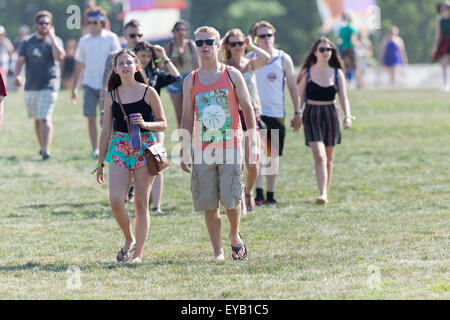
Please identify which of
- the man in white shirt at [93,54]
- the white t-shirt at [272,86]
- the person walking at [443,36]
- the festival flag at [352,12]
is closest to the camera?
the white t-shirt at [272,86]

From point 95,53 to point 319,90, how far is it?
4075 millimetres

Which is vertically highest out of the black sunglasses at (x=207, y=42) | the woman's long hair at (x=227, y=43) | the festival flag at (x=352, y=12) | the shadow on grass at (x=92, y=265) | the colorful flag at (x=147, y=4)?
the black sunglasses at (x=207, y=42)

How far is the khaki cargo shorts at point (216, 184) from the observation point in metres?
8.02

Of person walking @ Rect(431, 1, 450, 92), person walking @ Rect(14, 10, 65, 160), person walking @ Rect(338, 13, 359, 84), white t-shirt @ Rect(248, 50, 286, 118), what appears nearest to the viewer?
white t-shirt @ Rect(248, 50, 286, 118)

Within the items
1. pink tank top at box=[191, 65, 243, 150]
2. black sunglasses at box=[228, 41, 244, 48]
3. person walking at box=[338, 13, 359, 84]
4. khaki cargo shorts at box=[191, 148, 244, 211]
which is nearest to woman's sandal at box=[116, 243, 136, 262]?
khaki cargo shorts at box=[191, 148, 244, 211]

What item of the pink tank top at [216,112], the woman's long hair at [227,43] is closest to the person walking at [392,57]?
the woman's long hair at [227,43]

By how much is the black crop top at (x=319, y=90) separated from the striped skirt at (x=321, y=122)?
10 cm

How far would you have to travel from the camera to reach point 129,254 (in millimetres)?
8430

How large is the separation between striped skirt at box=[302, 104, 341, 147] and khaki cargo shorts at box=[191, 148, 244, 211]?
3.46 meters

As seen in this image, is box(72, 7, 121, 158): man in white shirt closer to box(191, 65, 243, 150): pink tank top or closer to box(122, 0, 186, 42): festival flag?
box(191, 65, 243, 150): pink tank top

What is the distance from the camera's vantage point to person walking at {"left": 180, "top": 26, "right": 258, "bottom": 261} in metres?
7.93

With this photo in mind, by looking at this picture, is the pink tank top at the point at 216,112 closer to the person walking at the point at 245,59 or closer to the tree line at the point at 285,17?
the person walking at the point at 245,59

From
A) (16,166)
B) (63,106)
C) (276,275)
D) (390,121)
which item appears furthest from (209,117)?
(63,106)

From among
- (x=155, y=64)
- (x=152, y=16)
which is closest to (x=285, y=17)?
(x=152, y=16)
